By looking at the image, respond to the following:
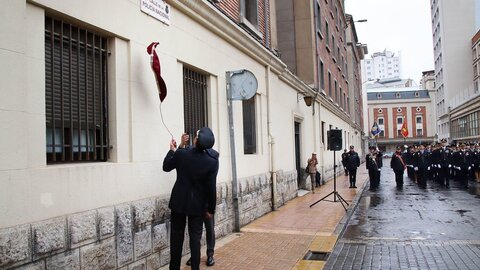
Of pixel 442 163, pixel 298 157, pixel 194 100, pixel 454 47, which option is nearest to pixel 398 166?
pixel 442 163

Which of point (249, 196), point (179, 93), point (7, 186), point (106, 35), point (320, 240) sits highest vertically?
point (106, 35)

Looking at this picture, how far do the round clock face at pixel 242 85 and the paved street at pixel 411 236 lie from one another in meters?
3.19

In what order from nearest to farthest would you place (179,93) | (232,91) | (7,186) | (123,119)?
1. (7,186)
2. (123,119)
3. (179,93)
4. (232,91)

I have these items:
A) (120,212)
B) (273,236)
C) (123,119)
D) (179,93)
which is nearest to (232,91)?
(179,93)

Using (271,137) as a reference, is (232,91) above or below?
above

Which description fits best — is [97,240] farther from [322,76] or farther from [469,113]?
[469,113]

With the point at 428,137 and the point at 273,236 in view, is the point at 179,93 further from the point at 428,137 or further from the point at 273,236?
the point at 428,137

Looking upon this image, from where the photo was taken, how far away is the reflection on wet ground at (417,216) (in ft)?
28.9

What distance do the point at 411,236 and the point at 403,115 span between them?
8990 cm

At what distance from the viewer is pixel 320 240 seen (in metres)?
7.97

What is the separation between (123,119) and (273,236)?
13.2ft

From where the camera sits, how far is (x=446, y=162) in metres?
19.7

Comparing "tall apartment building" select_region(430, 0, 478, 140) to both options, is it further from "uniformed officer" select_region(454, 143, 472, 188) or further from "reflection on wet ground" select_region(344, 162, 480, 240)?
"reflection on wet ground" select_region(344, 162, 480, 240)

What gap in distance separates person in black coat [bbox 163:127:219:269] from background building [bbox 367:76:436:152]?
89797mm
